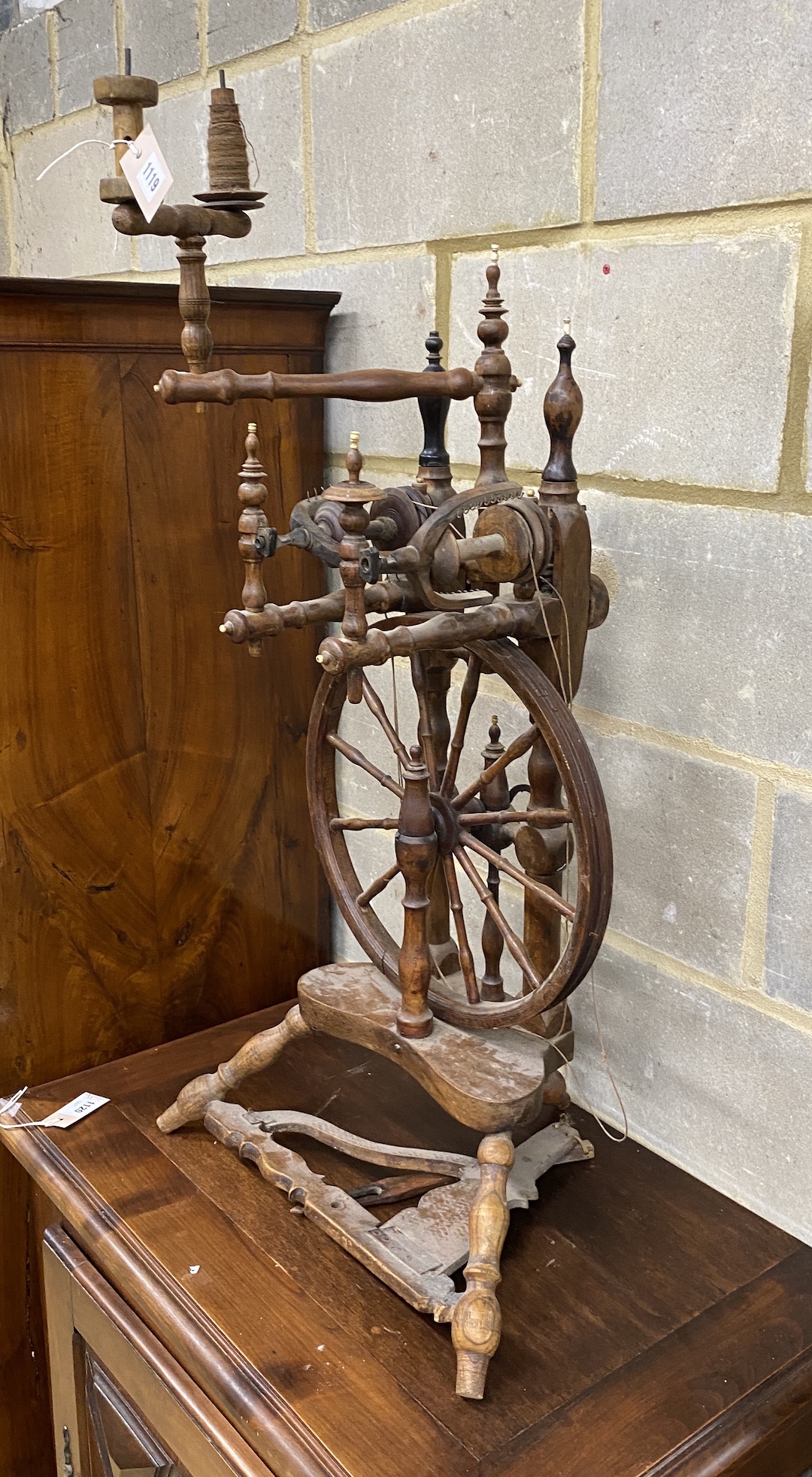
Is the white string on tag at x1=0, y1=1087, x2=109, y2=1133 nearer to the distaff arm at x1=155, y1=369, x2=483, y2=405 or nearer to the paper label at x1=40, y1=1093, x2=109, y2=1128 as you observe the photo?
the paper label at x1=40, y1=1093, x2=109, y2=1128

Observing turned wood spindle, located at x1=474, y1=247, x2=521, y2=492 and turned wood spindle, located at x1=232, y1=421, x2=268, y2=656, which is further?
turned wood spindle, located at x1=474, y1=247, x2=521, y2=492

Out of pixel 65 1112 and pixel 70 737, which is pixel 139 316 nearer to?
pixel 70 737

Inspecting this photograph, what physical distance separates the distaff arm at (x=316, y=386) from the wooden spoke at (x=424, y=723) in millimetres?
255

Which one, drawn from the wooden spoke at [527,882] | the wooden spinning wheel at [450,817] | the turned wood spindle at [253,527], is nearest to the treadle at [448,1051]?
the wooden spinning wheel at [450,817]

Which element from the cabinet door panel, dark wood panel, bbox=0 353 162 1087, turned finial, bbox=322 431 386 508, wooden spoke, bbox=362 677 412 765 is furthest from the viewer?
dark wood panel, bbox=0 353 162 1087

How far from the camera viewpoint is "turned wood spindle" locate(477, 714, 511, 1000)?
1.10 m

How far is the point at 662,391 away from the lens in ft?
3.57

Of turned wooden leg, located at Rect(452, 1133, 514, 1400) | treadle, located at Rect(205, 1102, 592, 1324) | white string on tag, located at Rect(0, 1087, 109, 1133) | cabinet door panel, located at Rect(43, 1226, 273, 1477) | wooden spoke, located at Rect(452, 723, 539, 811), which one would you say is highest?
wooden spoke, located at Rect(452, 723, 539, 811)

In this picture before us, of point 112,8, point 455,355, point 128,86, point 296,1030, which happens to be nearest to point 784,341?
point 455,355

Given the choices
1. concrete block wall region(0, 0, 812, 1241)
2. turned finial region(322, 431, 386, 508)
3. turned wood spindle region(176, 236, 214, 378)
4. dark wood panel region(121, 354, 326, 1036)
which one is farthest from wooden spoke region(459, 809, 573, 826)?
dark wood panel region(121, 354, 326, 1036)

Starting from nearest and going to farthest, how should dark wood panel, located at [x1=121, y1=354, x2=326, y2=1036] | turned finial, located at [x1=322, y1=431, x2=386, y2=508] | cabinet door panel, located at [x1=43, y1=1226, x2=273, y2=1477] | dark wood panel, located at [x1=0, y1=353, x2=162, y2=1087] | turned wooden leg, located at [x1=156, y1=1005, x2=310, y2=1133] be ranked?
turned finial, located at [x1=322, y1=431, x2=386, y2=508] < cabinet door panel, located at [x1=43, y1=1226, x2=273, y2=1477] < turned wooden leg, located at [x1=156, y1=1005, x2=310, y2=1133] < dark wood panel, located at [x1=0, y1=353, x2=162, y2=1087] < dark wood panel, located at [x1=121, y1=354, x2=326, y2=1036]

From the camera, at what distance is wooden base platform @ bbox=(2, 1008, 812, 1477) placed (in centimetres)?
88

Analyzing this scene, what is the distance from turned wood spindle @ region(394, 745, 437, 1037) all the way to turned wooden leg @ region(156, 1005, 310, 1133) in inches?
5.6

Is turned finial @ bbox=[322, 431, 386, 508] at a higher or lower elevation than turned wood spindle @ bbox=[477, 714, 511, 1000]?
higher
